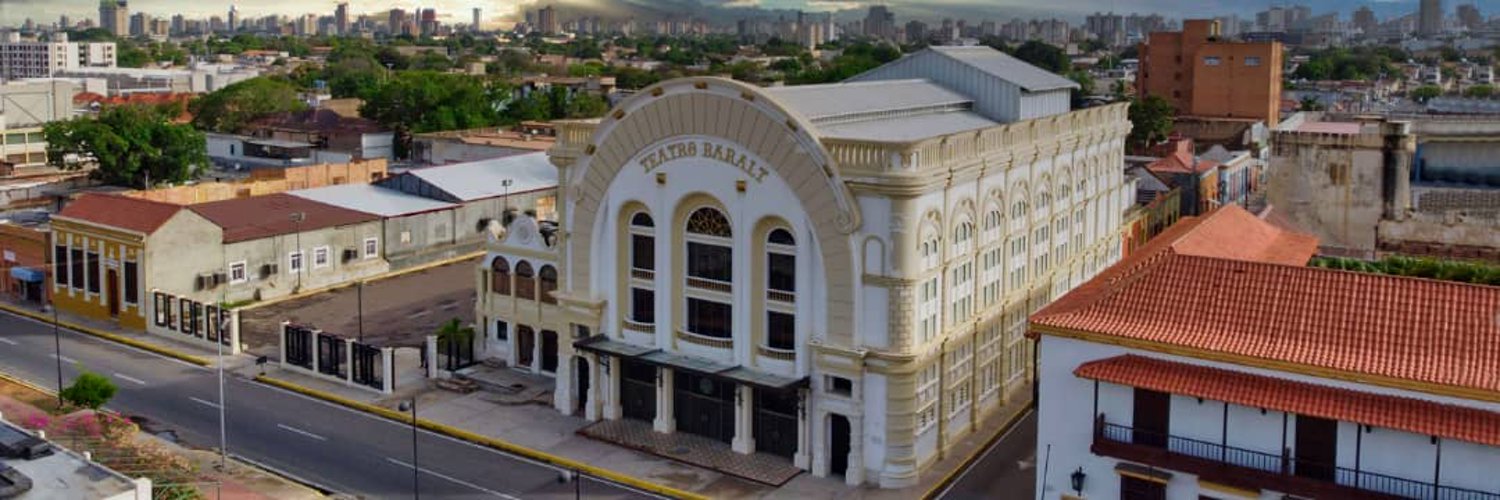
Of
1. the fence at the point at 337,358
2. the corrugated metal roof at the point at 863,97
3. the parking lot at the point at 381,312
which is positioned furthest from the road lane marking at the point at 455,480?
the corrugated metal roof at the point at 863,97

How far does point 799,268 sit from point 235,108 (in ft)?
292

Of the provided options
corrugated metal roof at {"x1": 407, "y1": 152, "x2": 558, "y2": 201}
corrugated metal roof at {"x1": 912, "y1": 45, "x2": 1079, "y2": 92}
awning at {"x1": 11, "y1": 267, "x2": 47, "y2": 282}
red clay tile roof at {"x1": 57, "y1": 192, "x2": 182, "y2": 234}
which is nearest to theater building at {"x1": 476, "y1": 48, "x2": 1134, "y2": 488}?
corrugated metal roof at {"x1": 912, "y1": 45, "x2": 1079, "y2": 92}

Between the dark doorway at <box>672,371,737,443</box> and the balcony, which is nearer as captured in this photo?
the balcony

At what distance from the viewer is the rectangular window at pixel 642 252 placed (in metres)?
39.2

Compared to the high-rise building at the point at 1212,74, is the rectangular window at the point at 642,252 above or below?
below

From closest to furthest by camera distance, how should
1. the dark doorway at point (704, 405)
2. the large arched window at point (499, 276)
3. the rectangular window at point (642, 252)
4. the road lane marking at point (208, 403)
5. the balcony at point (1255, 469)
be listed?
1. the balcony at point (1255, 469)
2. the dark doorway at point (704, 405)
3. the rectangular window at point (642, 252)
4. the road lane marking at point (208, 403)
5. the large arched window at point (499, 276)

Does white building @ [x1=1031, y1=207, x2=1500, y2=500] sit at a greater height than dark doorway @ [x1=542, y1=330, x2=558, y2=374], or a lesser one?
greater

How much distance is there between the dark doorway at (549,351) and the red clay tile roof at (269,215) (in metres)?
17.2

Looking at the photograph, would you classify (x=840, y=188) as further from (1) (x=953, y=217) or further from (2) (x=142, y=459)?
(2) (x=142, y=459)

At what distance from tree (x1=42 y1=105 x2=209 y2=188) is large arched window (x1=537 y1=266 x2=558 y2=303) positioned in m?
44.5

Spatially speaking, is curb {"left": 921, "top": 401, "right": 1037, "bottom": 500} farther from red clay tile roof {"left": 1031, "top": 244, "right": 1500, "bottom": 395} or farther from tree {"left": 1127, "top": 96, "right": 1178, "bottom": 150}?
tree {"left": 1127, "top": 96, "right": 1178, "bottom": 150}

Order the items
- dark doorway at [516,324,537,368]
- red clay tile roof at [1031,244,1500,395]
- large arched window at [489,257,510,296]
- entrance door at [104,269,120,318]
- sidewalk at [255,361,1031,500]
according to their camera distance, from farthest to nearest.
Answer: entrance door at [104,269,120,318]
dark doorway at [516,324,537,368]
large arched window at [489,257,510,296]
sidewalk at [255,361,1031,500]
red clay tile roof at [1031,244,1500,395]

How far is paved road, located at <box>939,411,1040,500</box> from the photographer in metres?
35.7

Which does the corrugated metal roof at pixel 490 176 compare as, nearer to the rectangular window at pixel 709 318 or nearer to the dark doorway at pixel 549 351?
the dark doorway at pixel 549 351
